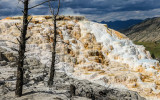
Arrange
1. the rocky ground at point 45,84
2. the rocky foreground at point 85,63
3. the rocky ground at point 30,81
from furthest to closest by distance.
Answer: the rocky foreground at point 85,63, the rocky ground at point 45,84, the rocky ground at point 30,81

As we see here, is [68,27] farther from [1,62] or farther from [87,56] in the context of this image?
[1,62]

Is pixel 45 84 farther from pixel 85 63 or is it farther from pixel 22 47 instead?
pixel 85 63

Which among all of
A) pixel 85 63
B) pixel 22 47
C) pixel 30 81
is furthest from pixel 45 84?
pixel 85 63

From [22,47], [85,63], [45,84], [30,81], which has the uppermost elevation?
[22,47]

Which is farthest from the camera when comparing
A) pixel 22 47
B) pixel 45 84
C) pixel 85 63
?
pixel 85 63

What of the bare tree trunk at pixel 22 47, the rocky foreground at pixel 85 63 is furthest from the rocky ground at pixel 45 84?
the bare tree trunk at pixel 22 47

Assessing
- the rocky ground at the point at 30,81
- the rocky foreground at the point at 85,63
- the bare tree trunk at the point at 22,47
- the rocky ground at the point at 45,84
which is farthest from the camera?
the rocky foreground at the point at 85,63

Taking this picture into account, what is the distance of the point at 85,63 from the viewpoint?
2953cm

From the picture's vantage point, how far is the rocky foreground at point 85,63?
2114cm

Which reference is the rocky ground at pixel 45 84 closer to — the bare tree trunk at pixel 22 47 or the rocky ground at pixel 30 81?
the rocky ground at pixel 30 81

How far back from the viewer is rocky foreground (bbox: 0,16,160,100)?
21144 millimetres

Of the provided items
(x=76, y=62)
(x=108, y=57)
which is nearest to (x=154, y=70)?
(x=108, y=57)

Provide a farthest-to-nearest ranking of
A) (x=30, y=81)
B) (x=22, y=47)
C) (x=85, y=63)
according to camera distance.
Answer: (x=85, y=63) < (x=30, y=81) < (x=22, y=47)

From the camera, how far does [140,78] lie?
25562 millimetres
